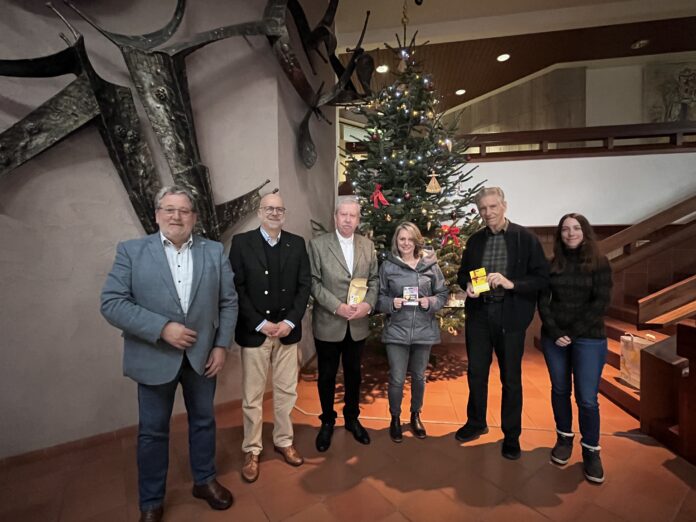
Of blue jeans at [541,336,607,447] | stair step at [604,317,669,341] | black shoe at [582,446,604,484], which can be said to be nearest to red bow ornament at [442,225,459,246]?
blue jeans at [541,336,607,447]

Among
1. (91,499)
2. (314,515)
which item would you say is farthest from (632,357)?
(91,499)

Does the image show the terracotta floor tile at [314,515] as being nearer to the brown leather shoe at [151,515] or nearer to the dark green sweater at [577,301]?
the brown leather shoe at [151,515]

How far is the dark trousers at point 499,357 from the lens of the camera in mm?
1991

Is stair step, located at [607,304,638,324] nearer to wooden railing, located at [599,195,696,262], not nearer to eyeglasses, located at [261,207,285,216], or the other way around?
wooden railing, located at [599,195,696,262]

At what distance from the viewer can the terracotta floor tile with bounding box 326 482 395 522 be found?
163 cm

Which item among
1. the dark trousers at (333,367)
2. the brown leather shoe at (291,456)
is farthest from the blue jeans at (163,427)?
the dark trousers at (333,367)

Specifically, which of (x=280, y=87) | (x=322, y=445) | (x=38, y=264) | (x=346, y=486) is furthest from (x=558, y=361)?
(x=38, y=264)

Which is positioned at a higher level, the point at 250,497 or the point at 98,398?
the point at 98,398

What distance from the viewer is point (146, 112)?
2.26m

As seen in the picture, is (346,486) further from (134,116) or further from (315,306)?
(134,116)

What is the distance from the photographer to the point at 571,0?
4.44 meters

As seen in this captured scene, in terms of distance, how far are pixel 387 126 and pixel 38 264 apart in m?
3.11

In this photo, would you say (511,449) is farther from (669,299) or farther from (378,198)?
(378,198)

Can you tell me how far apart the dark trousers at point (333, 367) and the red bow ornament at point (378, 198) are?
1.45m
